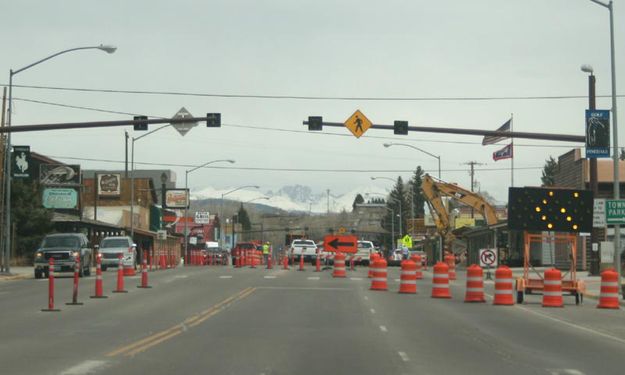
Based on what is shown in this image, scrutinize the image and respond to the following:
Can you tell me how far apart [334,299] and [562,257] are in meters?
37.4

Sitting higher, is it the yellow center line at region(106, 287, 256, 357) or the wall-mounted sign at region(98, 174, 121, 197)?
the wall-mounted sign at region(98, 174, 121, 197)

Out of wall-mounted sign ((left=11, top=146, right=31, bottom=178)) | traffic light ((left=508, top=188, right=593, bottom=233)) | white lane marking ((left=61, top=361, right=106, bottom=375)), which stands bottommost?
white lane marking ((left=61, top=361, right=106, bottom=375))

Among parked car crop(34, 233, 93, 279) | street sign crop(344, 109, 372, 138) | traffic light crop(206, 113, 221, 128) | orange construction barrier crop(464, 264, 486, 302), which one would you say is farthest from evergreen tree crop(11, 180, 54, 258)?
orange construction barrier crop(464, 264, 486, 302)

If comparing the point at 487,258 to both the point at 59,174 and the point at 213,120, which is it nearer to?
the point at 213,120

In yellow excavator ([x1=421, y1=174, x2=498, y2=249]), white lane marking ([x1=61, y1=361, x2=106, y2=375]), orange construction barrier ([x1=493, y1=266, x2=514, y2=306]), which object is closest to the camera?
white lane marking ([x1=61, y1=361, x2=106, y2=375])

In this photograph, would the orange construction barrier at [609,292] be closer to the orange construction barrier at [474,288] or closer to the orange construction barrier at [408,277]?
the orange construction barrier at [474,288]

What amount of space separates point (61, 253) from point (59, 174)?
31.7 metres

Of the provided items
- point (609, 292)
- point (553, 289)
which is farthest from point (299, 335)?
point (609, 292)

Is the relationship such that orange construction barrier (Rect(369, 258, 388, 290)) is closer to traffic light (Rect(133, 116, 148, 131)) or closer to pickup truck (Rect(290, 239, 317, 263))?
traffic light (Rect(133, 116, 148, 131))

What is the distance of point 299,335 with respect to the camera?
16.8 metres

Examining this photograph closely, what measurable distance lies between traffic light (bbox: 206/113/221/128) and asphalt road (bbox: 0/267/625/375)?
23.2 ft

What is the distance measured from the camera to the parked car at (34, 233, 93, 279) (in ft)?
129

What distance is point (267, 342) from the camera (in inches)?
609

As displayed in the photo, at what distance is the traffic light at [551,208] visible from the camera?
26.8m
